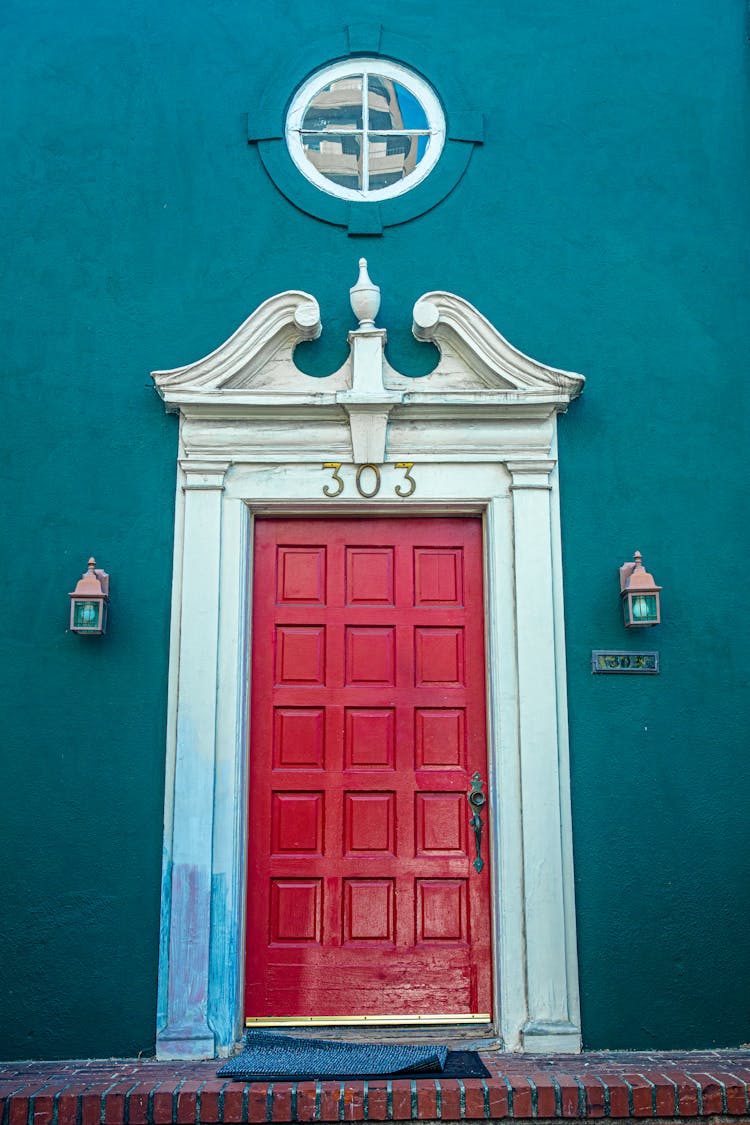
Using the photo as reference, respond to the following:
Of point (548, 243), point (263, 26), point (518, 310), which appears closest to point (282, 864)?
point (518, 310)

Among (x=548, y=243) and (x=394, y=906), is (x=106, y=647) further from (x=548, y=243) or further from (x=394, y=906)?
(x=548, y=243)

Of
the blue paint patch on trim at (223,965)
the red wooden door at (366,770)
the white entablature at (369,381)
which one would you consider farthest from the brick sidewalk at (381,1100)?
the white entablature at (369,381)

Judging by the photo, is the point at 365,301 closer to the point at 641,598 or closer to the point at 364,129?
the point at 364,129

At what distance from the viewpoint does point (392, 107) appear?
17.6 ft

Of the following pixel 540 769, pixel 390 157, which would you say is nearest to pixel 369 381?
pixel 390 157

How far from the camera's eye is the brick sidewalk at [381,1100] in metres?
3.83

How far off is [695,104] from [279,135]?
213 centimetres

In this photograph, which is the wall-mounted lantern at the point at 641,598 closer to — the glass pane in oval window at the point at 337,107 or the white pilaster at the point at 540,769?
the white pilaster at the point at 540,769

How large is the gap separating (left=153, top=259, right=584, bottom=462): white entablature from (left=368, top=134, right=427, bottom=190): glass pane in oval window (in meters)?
0.63

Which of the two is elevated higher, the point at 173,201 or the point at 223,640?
the point at 173,201

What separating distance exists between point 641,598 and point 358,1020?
2236 mm

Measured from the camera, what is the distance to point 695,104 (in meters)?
5.31

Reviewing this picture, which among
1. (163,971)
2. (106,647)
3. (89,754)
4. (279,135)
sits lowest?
(163,971)

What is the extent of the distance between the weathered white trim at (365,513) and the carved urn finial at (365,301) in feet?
0.35
